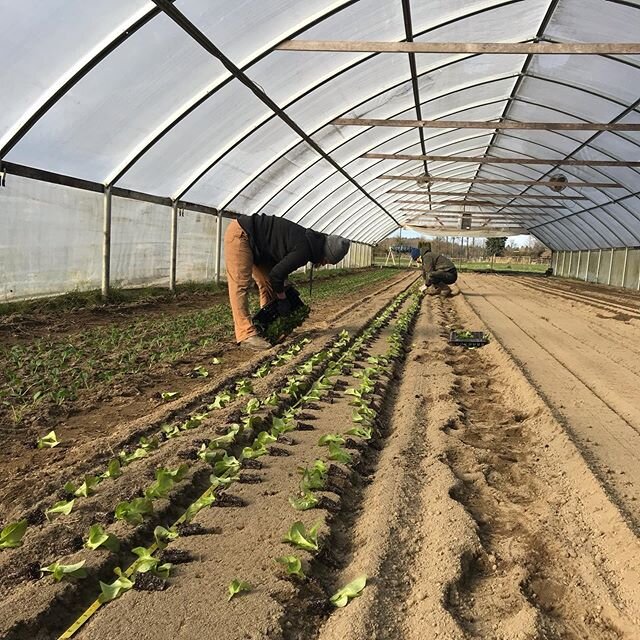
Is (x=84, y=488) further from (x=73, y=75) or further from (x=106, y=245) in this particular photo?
(x=106, y=245)

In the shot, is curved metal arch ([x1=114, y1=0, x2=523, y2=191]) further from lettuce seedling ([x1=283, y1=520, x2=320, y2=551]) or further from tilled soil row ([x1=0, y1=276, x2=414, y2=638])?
lettuce seedling ([x1=283, y1=520, x2=320, y2=551])

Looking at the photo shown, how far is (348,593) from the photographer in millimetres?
Result: 2303

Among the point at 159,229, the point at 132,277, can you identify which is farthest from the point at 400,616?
the point at 159,229

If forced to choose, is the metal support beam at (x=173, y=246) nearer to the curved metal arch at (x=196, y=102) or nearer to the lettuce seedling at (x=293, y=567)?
the curved metal arch at (x=196, y=102)

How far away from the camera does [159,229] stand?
13.5m

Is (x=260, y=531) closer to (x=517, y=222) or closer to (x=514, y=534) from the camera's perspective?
(x=514, y=534)

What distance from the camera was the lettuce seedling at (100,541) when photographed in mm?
2578

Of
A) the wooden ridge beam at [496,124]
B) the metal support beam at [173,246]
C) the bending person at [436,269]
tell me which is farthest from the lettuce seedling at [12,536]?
the bending person at [436,269]

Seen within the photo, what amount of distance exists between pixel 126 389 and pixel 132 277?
7763 mm

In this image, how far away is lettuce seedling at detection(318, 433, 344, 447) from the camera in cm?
394

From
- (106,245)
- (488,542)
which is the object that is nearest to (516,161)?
(106,245)

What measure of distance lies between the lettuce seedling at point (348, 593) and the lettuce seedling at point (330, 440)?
159 centimetres

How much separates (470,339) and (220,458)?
18.5 feet

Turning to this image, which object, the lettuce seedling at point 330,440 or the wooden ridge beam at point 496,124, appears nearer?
the lettuce seedling at point 330,440
